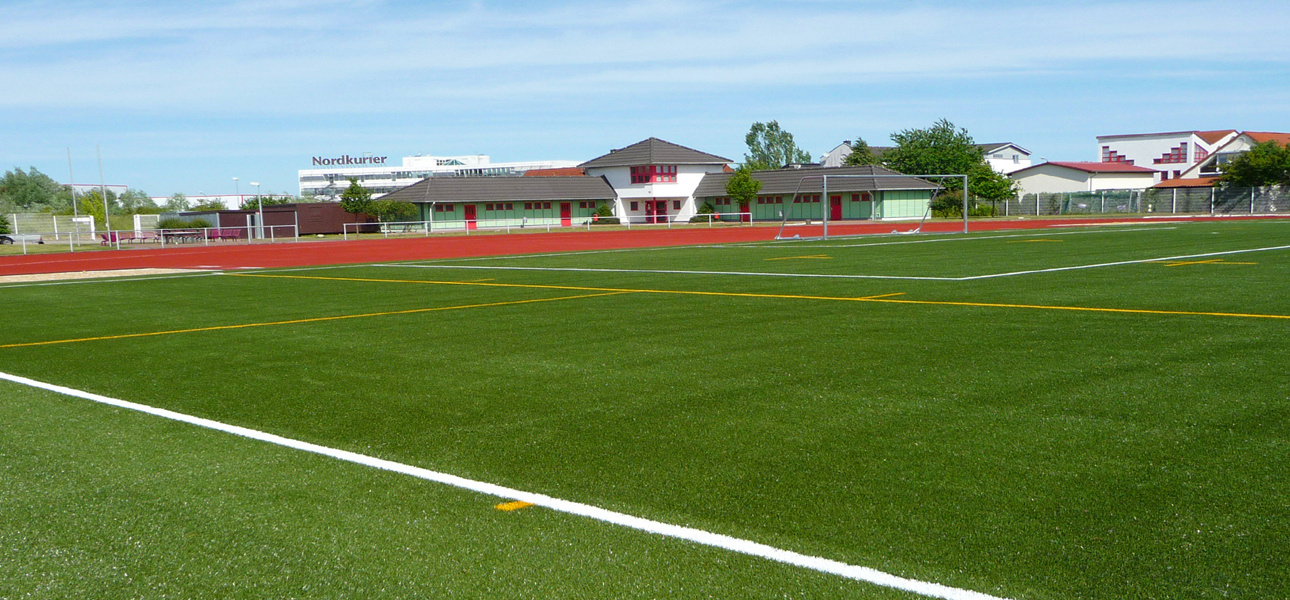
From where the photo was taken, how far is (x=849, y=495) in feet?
14.4

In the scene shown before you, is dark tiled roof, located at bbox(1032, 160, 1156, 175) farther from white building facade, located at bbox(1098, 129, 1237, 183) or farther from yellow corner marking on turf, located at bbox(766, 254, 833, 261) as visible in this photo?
yellow corner marking on turf, located at bbox(766, 254, 833, 261)

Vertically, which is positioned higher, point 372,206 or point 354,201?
point 354,201

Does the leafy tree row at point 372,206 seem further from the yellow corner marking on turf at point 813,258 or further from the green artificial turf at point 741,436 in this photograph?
the green artificial turf at point 741,436

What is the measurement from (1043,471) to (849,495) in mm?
1003

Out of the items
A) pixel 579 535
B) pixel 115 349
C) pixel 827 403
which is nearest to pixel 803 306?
pixel 827 403

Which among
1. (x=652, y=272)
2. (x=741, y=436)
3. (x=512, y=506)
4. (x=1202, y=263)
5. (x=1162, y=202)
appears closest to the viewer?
(x=512, y=506)

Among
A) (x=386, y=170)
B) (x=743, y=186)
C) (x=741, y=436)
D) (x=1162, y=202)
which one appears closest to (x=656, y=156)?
(x=743, y=186)

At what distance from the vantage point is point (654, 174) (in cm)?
7919

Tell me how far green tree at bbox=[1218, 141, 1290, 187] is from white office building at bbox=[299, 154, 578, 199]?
410 ft

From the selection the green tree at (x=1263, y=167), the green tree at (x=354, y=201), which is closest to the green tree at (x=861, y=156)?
the green tree at (x=1263, y=167)

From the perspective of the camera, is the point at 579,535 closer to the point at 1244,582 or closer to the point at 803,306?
the point at 1244,582

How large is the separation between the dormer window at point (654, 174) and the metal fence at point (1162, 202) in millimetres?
25656

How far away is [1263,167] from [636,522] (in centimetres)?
7358

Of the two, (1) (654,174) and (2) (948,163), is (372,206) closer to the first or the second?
(1) (654,174)
